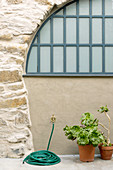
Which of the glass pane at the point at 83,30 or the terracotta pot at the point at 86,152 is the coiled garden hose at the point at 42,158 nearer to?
the terracotta pot at the point at 86,152

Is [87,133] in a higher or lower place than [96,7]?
lower

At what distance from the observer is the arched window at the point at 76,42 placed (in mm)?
4625

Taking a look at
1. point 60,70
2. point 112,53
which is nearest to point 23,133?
point 60,70

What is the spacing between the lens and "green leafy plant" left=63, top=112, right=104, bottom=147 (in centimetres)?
385

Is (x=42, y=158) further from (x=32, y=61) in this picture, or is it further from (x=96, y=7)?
(x=96, y=7)

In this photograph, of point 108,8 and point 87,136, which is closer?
point 87,136

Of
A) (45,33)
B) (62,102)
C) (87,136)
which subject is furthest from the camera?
(45,33)

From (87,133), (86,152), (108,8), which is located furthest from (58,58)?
(86,152)

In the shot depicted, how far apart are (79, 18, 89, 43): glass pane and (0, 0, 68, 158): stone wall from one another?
563mm

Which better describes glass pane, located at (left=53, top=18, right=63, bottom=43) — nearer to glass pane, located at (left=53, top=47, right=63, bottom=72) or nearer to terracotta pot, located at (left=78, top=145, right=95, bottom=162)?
glass pane, located at (left=53, top=47, right=63, bottom=72)

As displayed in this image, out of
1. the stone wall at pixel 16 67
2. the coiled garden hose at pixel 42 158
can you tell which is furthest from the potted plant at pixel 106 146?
the stone wall at pixel 16 67

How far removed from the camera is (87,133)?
3871 mm

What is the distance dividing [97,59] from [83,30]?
2.19 feet

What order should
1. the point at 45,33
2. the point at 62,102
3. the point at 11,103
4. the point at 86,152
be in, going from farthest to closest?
the point at 45,33, the point at 62,102, the point at 11,103, the point at 86,152
